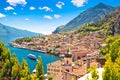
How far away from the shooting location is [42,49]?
187 metres

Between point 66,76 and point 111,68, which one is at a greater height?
point 111,68

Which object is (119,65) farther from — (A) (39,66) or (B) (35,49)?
(B) (35,49)

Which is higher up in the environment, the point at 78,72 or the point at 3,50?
the point at 3,50

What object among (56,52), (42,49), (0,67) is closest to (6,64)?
(0,67)

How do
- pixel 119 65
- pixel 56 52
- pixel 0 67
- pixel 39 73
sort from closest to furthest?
pixel 119 65 < pixel 39 73 < pixel 0 67 < pixel 56 52

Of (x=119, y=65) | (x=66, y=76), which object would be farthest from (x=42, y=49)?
(x=119, y=65)

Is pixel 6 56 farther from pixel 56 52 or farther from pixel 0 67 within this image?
pixel 56 52

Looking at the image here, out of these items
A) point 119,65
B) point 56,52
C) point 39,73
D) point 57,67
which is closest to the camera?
point 119,65

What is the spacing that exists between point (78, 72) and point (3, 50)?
12.9 meters

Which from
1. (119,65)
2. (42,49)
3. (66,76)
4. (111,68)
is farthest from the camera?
(42,49)

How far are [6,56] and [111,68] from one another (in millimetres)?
18084

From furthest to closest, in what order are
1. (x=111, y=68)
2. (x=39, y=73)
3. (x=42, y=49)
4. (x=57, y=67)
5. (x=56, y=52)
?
(x=42, y=49)
(x=56, y=52)
(x=57, y=67)
(x=39, y=73)
(x=111, y=68)

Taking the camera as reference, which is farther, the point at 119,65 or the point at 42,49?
the point at 42,49

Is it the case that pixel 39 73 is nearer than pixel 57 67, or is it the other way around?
pixel 39 73
